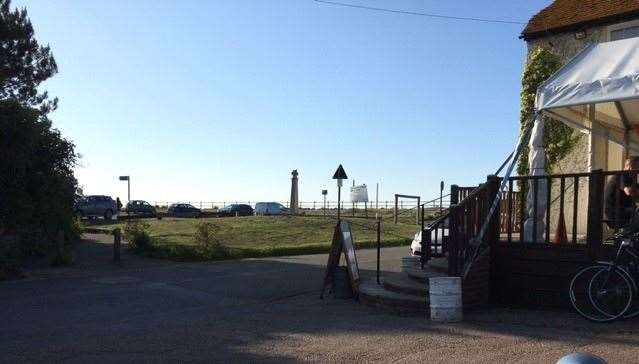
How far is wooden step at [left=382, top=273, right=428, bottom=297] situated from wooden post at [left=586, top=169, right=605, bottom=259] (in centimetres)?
231

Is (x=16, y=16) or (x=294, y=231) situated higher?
(x=16, y=16)

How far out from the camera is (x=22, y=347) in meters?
8.47

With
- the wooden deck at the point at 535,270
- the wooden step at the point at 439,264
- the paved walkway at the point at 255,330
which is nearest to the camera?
the paved walkway at the point at 255,330

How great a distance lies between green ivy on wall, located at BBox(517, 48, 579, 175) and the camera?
18.6 meters

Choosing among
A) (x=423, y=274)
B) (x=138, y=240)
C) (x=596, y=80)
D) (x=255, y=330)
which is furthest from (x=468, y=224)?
(x=138, y=240)

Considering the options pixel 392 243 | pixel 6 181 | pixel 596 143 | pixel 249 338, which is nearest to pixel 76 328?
pixel 249 338

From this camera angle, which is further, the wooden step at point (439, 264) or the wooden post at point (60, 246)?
the wooden post at point (60, 246)

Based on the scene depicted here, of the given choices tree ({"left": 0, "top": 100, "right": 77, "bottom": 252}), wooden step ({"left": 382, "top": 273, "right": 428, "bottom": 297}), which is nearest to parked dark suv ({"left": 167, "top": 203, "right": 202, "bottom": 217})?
tree ({"left": 0, "top": 100, "right": 77, "bottom": 252})

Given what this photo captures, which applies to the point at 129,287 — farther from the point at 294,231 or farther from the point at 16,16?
the point at 16,16

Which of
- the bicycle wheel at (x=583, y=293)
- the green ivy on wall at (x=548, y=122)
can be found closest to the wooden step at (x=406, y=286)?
the bicycle wheel at (x=583, y=293)

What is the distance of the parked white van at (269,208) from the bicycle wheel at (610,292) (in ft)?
142

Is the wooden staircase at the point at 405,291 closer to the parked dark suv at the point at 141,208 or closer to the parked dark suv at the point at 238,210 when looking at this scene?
the parked dark suv at the point at 238,210

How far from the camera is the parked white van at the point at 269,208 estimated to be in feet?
171

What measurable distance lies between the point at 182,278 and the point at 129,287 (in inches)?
66.6
